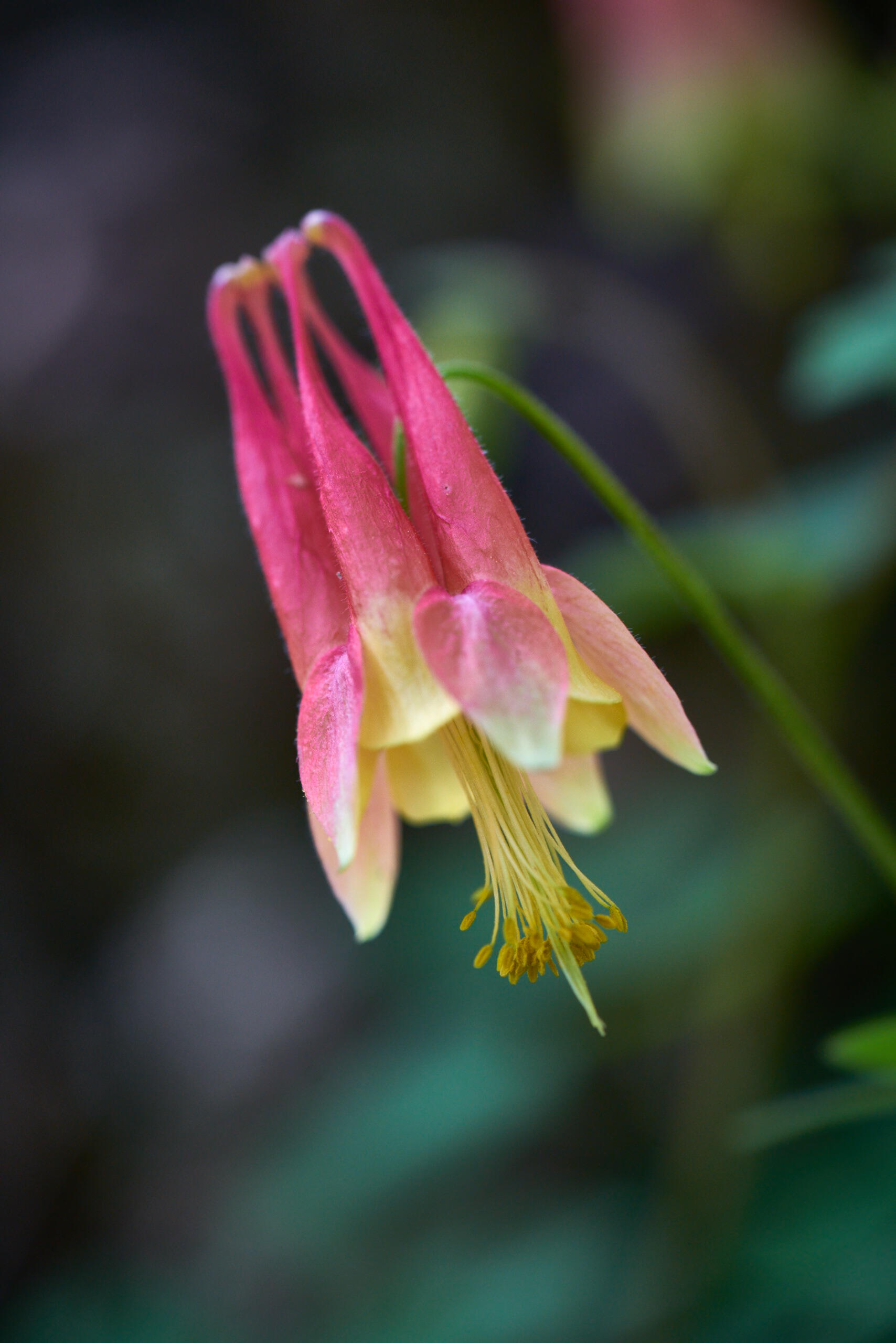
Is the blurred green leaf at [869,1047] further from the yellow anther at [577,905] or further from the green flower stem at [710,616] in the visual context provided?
the yellow anther at [577,905]

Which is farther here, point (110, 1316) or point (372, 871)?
point (110, 1316)

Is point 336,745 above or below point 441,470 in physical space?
below

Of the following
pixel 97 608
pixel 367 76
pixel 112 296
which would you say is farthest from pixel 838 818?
pixel 367 76

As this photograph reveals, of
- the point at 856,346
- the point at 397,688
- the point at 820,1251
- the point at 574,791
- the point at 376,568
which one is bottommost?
the point at 820,1251

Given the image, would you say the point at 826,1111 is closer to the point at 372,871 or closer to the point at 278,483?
the point at 372,871

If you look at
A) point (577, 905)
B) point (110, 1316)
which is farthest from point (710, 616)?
point (110, 1316)

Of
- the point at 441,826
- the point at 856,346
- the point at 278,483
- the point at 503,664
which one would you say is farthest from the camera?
the point at 441,826
